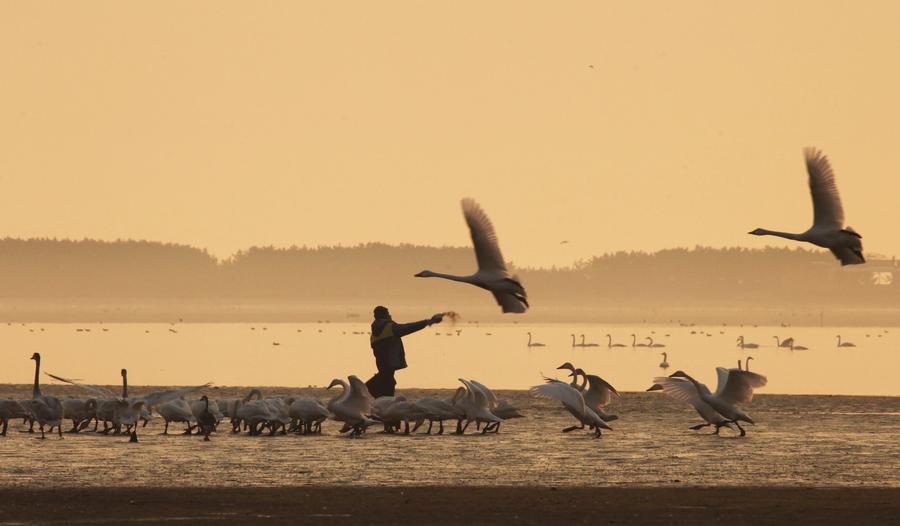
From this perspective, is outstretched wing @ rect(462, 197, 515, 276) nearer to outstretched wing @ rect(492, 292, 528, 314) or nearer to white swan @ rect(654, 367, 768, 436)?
outstretched wing @ rect(492, 292, 528, 314)

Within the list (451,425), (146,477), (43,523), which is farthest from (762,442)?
(43,523)

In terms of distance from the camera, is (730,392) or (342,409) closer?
(342,409)

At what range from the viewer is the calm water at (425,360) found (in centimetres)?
4922

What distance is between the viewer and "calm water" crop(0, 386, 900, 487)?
20.5m

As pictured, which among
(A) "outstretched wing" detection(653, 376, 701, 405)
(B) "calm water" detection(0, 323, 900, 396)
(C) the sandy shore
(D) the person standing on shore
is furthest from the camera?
(B) "calm water" detection(0, 323, 900, 396)

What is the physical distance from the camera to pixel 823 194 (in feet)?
80.6

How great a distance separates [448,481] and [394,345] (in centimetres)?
844

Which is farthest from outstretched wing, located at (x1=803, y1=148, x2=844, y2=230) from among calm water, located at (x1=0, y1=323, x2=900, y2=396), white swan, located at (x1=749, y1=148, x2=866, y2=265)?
calm water, located at (x1=0, y1=323, x2=900, y2=396)

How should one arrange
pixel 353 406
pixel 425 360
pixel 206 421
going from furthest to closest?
Result: pixel 425 360
pixel 353 406
pixel 206 421

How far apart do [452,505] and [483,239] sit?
7.41m

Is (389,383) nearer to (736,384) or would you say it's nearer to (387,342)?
(387,342)

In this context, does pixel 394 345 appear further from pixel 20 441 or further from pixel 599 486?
pixel 599 486

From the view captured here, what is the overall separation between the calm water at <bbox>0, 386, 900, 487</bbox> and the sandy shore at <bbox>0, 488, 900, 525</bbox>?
93cm

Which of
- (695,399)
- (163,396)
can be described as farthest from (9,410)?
(695,399)
